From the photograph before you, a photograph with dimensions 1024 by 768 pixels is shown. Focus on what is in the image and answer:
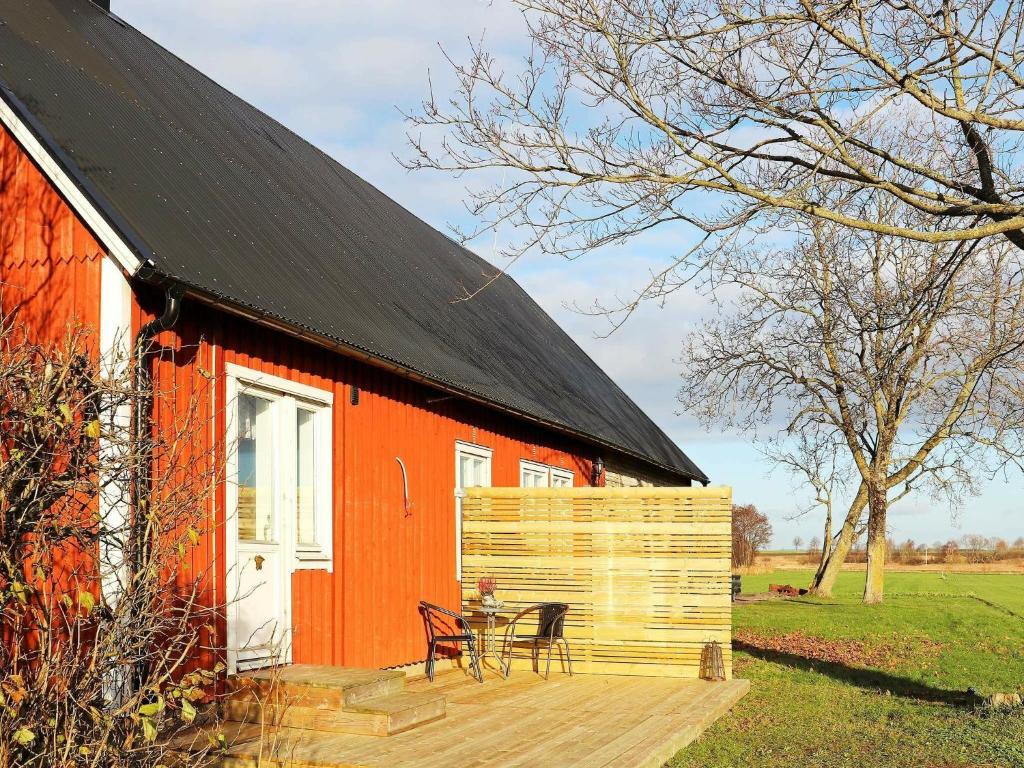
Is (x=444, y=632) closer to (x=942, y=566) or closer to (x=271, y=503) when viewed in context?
(x=271, y=503)

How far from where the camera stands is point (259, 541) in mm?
8789

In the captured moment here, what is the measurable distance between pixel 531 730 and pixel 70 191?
4.98 metres

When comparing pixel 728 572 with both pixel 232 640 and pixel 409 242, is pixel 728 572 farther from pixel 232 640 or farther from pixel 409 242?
pixel 409 242

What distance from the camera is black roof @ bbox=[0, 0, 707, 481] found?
8.12 metres

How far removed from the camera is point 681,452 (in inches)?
993

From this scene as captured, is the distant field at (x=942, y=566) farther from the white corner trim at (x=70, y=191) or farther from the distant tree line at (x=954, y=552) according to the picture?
the white corner trim at (x=70, y=191)

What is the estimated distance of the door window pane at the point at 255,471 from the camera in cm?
867

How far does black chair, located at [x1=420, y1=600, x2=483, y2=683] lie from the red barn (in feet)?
0.72

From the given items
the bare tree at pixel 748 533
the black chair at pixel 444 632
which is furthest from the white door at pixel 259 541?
the bare tree at pixel 748 533

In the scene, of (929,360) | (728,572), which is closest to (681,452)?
(929,360)

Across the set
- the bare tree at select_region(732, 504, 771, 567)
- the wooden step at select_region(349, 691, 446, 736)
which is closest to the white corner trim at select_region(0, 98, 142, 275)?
the wooden step at select_region(349, 691, 446, 736)

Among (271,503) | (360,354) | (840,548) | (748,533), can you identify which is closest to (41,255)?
(271,503)

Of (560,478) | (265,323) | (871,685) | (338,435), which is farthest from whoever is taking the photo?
(560,478)

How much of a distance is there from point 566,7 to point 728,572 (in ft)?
Answer: 19.0
